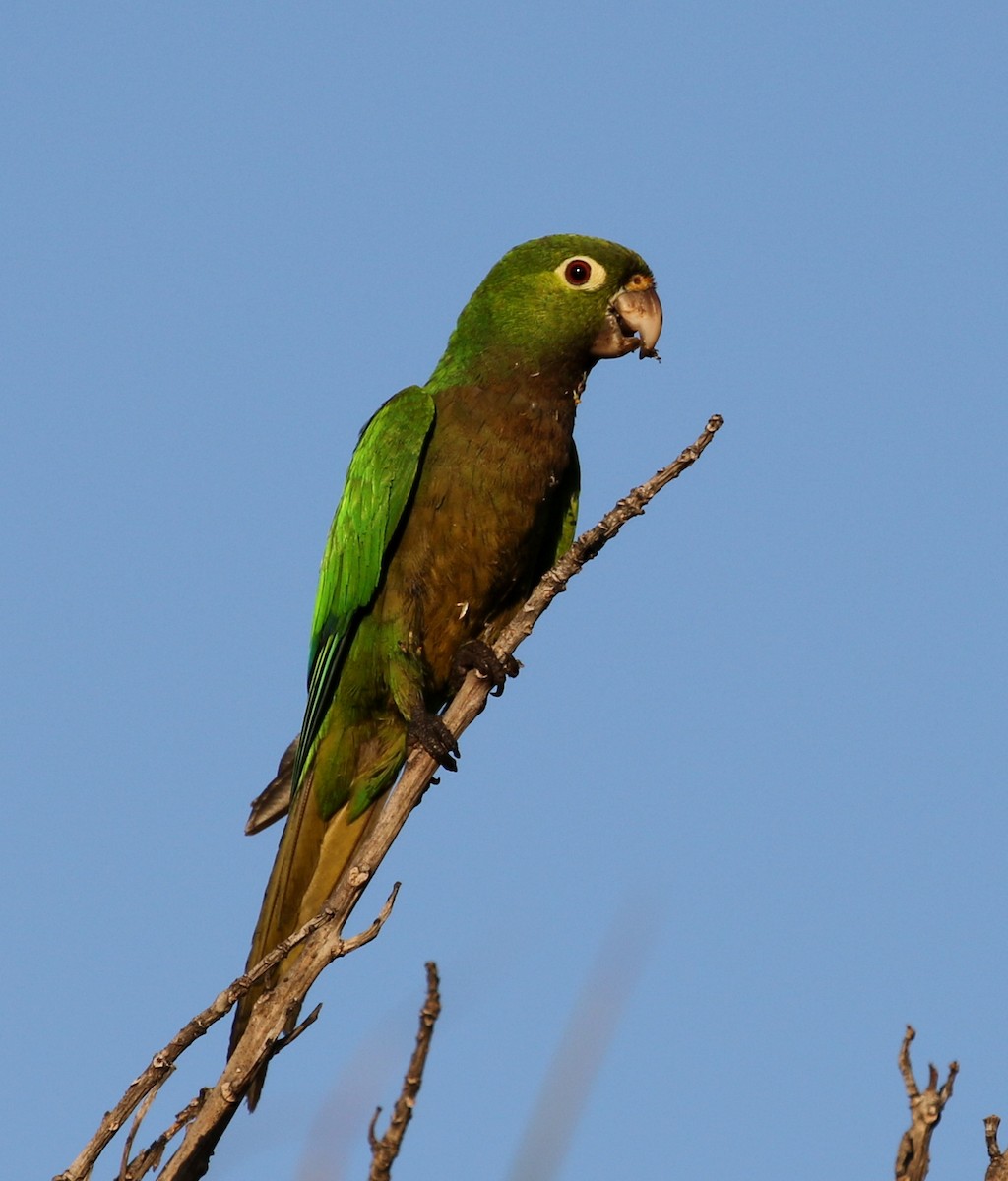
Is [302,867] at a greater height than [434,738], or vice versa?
[434,738]

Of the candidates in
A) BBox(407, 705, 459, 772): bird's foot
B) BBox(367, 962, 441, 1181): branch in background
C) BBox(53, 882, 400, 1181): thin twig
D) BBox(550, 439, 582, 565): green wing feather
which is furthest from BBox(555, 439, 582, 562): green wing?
BBox(367, 962, 441, 1181): branch in background

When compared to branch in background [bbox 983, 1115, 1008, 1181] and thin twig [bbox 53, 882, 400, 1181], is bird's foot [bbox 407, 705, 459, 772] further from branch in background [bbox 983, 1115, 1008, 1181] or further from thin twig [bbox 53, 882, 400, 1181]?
branch in background [bbox 983, 1115, 1008, 1181]

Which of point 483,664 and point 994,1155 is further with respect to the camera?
point 483,664

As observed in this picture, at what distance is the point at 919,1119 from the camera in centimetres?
267

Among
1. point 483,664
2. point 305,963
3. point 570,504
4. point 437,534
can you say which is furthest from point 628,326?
point 305,963

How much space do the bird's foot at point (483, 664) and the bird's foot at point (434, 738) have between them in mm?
261

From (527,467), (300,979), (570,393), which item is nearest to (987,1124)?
(300,979)

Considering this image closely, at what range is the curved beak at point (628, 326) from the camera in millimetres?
6414

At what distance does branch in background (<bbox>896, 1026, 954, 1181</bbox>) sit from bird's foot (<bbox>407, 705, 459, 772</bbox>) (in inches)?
107

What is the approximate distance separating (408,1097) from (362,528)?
3.53m

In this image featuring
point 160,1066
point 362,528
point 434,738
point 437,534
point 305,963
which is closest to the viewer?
point 160,1066

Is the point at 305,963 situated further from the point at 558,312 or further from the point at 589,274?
the point at 589,274

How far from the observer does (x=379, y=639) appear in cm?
600

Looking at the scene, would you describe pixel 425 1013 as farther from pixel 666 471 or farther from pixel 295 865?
pixel 295 865
